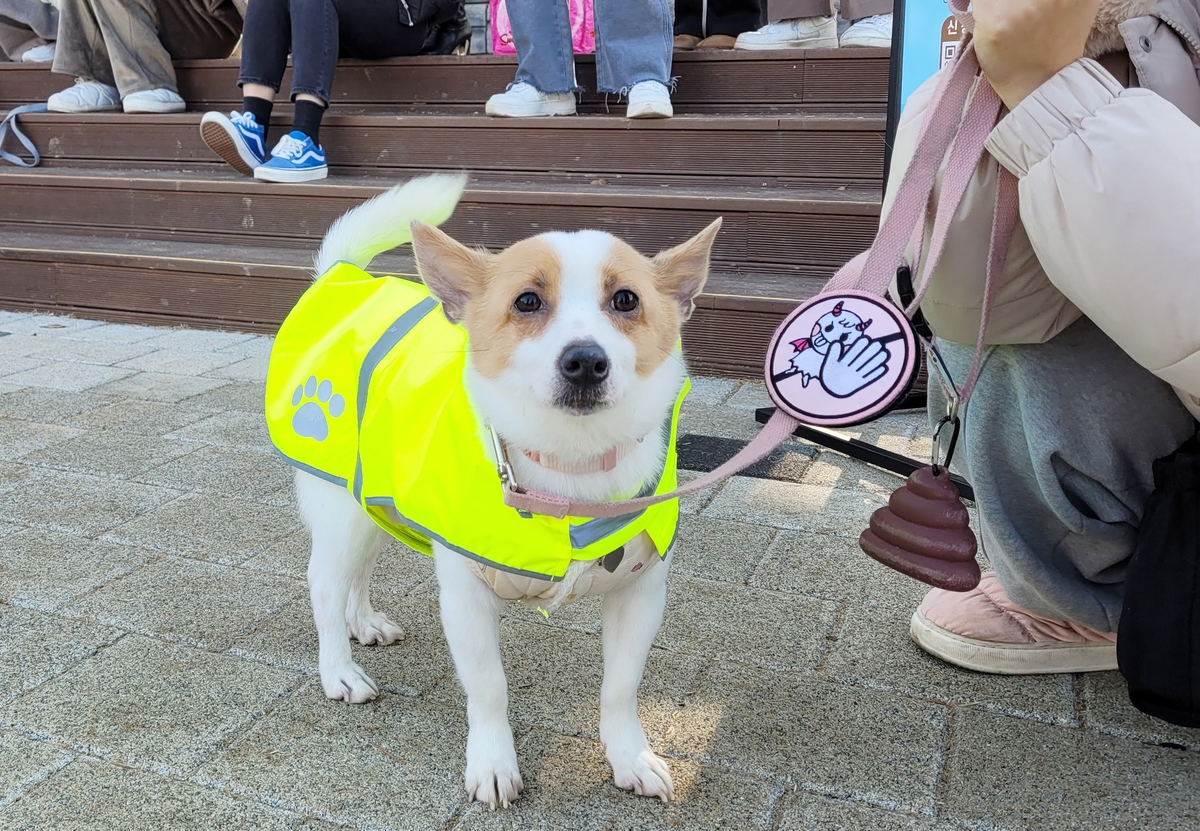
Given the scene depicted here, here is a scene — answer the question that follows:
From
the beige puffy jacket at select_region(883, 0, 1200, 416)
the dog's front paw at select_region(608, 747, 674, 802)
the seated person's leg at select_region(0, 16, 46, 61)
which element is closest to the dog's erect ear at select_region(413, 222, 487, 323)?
the beige puffy jacket at select_region(883, 0, 1200, 416)

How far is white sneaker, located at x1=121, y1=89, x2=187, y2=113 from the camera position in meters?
5.55

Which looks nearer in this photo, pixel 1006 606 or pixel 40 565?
pixel 1006 606

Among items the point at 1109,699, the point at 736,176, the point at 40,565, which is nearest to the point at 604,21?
the point at 736,176

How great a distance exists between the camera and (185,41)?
5875 millimetres

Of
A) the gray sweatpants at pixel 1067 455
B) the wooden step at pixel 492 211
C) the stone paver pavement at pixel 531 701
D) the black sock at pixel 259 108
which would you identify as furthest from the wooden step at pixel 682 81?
the gray sweatpants at pixel 1067 455

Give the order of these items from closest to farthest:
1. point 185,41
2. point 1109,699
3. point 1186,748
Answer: point 1186,748 → point 1109,699 → point 185,41

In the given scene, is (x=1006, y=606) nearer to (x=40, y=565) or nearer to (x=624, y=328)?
(x=624, y=328)

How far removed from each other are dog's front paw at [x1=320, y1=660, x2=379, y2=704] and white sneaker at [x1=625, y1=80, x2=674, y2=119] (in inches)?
127

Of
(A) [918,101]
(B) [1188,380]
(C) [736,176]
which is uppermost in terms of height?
(A) [918,101]

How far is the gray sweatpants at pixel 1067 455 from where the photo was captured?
167cm

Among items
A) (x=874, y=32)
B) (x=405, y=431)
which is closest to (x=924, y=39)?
(x=874, y=32)

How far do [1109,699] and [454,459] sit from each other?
134cm

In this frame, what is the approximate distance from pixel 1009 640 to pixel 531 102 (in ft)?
11.7

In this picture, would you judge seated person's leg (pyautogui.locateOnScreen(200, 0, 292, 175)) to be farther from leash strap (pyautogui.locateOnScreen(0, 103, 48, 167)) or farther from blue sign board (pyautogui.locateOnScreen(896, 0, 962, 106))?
blue sign board (pyautogui.locateOnScreen(896, 0, 962, 106))
